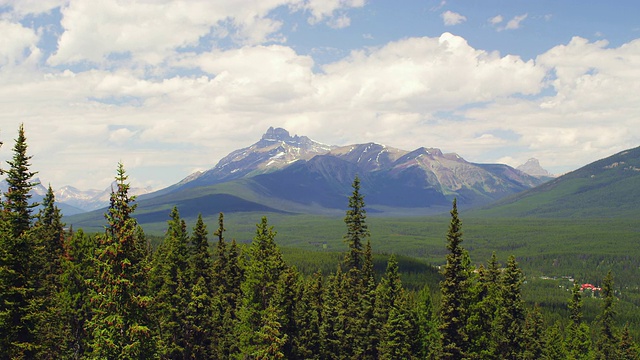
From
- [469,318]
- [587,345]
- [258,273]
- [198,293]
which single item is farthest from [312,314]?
[587,345]

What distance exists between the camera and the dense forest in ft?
100.0

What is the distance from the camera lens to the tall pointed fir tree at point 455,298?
43906 millimetres

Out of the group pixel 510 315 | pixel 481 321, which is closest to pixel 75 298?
pixel 481 321

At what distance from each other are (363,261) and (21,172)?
39434mm

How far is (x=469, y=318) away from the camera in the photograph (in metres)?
44.1

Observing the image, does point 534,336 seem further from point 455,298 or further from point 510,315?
point 455,298

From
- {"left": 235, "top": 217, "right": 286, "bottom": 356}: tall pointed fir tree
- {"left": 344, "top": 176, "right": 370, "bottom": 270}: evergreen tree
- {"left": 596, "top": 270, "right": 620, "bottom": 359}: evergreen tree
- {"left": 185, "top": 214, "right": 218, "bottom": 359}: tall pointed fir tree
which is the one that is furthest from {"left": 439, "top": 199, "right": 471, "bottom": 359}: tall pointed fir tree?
{"left": 596, "top": 270, "right": 620, "bottom": 359}: evergreen tree

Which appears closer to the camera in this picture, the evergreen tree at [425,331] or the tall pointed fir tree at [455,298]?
the tall pointed fir tree at [455,298]

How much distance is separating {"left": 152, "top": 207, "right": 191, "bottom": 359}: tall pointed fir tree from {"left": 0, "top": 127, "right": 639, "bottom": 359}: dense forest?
0.14 m

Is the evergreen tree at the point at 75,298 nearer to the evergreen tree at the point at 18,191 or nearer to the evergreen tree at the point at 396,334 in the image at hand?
the evergreen tree at the point at 18,191

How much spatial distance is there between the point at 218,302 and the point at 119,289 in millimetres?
30795

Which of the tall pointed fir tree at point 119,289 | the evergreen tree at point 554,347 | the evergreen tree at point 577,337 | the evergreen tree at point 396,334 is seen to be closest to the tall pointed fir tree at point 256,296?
the evergreen tree at point 396,334

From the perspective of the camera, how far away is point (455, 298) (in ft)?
145

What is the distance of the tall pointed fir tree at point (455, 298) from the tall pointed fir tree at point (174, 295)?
27.3m
